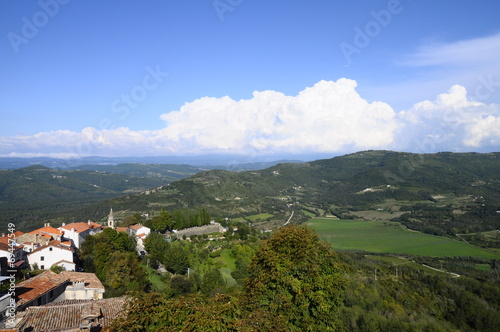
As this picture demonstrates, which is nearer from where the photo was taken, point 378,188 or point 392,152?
point 378,188

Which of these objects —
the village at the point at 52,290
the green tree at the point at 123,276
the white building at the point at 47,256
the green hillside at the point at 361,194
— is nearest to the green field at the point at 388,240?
the green hillside at the point at 361,194

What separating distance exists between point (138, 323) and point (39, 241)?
105ft

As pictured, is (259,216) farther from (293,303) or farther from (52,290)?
(293,303)

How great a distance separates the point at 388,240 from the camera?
7088 centimetres

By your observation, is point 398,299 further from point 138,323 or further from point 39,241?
point 39,241

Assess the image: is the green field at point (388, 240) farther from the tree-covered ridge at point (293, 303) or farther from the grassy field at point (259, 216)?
the tree-covered ridge at point (293, 303)

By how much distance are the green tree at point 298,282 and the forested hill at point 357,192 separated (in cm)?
7072

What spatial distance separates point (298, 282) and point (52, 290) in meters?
15.1

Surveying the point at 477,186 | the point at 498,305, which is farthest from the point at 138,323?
the point at 477,186

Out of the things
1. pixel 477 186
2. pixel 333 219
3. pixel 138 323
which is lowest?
pixel 333 219

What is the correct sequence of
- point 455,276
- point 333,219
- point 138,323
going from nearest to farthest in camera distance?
point 138,323 < point 455,276 < point 333,219

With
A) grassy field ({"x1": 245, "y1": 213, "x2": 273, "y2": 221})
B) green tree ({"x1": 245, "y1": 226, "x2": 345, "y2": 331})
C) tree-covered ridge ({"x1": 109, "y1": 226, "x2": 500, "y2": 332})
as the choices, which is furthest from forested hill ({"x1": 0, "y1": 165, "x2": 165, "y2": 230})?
green tree ({"x1": 245, "y1": 226, "x2": 345, "y2": 331})

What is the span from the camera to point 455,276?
155 feet

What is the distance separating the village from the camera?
516 inches
